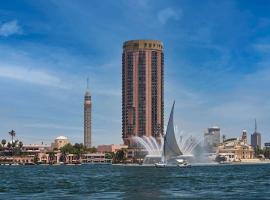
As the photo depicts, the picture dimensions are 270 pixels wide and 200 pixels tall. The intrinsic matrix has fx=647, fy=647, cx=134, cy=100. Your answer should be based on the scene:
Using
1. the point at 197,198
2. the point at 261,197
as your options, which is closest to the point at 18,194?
the point at 197,198

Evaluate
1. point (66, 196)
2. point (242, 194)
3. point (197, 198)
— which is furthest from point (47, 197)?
point (242, 194)

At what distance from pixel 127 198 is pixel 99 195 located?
5279 mm

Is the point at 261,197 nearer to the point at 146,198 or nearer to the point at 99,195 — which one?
the point at 146,198

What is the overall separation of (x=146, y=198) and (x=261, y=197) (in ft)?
40.7

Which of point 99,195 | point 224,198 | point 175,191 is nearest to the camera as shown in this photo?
point 224,198

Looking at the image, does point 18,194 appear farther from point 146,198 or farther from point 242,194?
point 242,194

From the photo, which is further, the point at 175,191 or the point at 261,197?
the point at 175,191

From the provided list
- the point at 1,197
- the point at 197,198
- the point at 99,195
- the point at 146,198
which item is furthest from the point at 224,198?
the point at 1,197

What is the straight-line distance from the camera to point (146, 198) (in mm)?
68938

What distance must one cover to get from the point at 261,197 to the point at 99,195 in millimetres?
17898

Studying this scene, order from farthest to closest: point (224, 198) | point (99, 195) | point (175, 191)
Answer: point (175, 191)
point (99, 195)
point (224, 198)

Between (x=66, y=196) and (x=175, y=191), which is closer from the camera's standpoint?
(x=66, y=196)

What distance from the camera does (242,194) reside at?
74.3 metres

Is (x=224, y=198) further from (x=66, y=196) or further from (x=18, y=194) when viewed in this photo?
(x=18, y=194)
